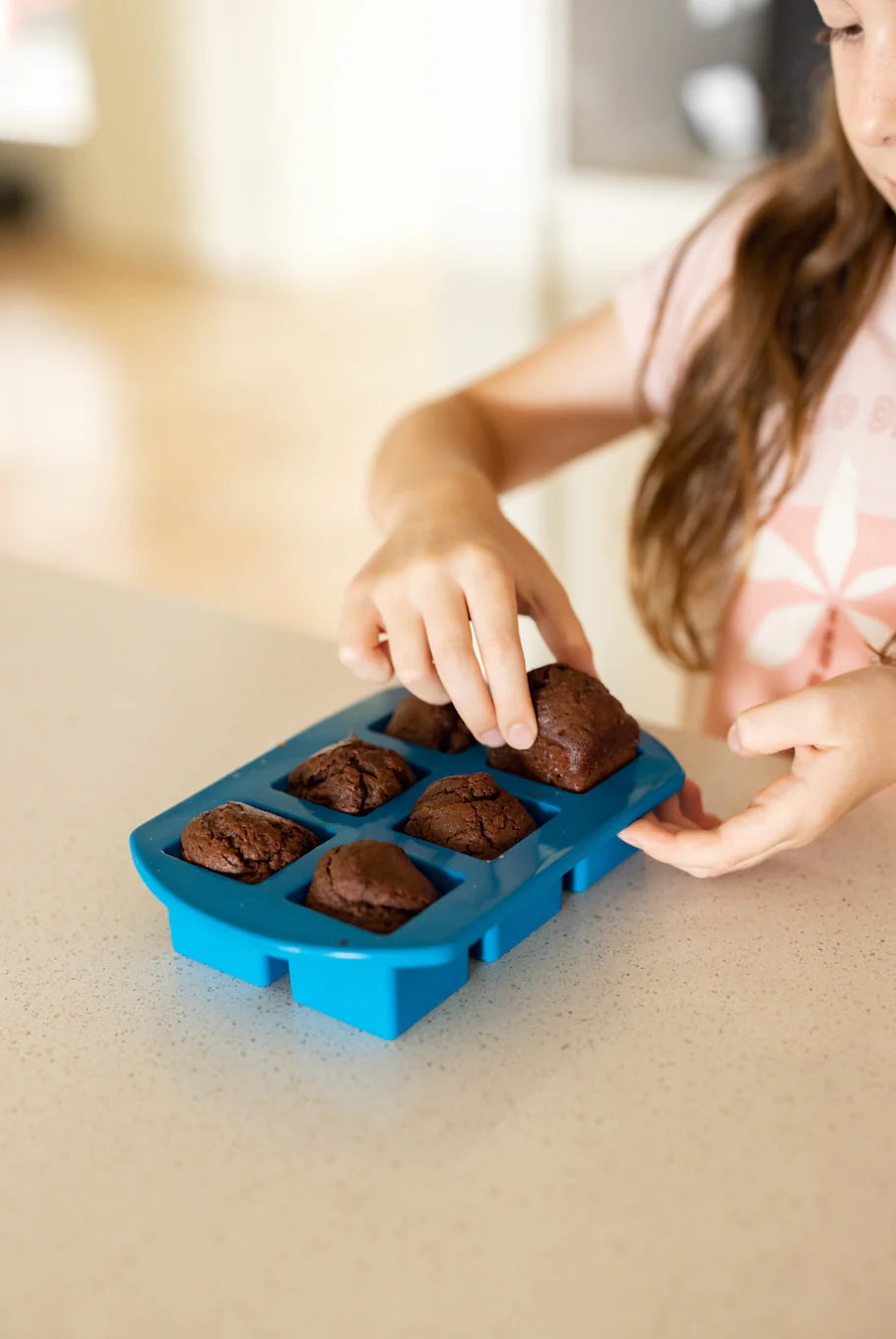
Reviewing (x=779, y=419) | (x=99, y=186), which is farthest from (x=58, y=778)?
(x=99, y=186)

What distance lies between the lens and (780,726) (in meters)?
0.70

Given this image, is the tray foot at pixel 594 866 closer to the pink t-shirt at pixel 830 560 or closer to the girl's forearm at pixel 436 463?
the girl's forearm at pixel 436 463

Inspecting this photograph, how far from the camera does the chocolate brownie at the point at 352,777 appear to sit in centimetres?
70

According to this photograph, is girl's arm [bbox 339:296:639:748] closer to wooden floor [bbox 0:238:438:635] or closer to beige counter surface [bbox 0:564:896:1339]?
beige counter surface [bbox 0:564:896:1339]

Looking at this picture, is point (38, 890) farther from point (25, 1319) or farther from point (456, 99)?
point (456, 99)

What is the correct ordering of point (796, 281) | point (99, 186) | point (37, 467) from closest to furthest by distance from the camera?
point (796, 281), point (37, 467), point (99, 186)

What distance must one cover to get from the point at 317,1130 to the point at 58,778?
0.36 m

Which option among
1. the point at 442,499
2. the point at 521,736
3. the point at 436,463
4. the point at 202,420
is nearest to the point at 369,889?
the point at 521,736

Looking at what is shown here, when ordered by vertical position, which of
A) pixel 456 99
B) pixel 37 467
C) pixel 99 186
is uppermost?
pixel 456 99

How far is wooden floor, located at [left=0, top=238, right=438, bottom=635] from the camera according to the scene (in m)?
3.10

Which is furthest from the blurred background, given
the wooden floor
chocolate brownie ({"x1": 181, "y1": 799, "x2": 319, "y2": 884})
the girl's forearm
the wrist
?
chocolate brownie ({"x1": 181, "y1": 799, "x2": 319, "y2": 884})

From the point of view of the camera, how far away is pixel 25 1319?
47cm

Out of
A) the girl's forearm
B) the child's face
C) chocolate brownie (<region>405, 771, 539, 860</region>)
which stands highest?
the child's face

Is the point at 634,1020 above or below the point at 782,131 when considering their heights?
below
